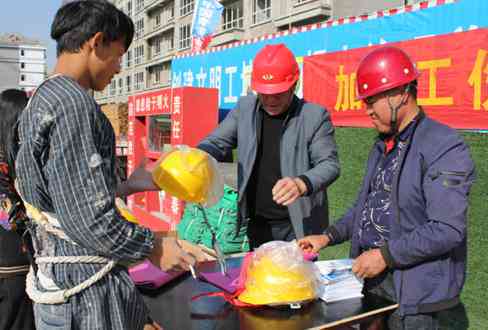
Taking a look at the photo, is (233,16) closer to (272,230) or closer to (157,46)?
(157,46)

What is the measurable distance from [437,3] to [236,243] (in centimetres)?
288

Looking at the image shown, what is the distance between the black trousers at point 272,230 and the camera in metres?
2.37

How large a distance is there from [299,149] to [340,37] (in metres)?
2.67

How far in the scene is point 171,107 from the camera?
541cm

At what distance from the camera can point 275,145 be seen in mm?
2373

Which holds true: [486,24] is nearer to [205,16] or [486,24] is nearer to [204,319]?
[204,319]

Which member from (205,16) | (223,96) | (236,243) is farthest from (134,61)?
(236,243)

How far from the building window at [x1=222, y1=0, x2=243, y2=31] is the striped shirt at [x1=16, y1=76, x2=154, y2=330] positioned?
79.2ft

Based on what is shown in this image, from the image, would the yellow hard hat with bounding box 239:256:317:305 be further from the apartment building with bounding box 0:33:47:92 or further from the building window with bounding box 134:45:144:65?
the building window with bounding box 134:45:144:65

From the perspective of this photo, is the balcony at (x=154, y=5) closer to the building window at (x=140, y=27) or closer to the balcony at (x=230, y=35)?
the building window at (x=140, y=27)

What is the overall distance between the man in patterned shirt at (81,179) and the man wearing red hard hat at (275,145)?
1134 millimetres

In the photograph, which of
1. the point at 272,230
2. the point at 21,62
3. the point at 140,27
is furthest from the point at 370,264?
the point at 140,27

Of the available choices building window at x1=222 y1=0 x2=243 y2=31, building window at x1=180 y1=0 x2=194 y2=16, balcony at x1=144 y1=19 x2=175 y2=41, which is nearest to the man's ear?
building window at x1=222 y1=0 x2=243 y2=31

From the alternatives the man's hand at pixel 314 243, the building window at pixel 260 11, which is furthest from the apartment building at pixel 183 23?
the man's hand at pixel 314 243
